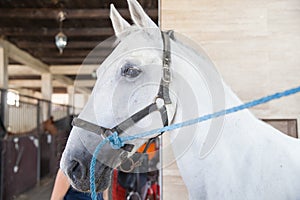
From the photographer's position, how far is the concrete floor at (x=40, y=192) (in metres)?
4.56

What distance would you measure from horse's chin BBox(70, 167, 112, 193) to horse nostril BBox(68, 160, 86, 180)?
0.5 inches

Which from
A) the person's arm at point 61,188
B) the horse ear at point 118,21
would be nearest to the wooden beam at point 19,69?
the person's arm at point 61,188

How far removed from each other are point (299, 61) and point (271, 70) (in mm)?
158

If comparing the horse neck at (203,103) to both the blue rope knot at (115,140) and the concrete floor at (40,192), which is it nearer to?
the blue rope knot at (115,140)

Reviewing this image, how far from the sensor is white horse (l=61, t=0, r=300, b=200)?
38.6 inches

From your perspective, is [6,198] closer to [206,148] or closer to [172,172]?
[172,172]

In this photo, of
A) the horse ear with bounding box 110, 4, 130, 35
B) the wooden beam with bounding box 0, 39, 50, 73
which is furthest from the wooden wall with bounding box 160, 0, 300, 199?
the wooden beam with bounding box 0, 39, 50, 73

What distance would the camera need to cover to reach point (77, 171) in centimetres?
103

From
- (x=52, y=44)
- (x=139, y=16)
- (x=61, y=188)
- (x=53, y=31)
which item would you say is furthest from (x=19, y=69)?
(x=139, y=16)

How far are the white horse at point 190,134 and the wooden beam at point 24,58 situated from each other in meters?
4.90

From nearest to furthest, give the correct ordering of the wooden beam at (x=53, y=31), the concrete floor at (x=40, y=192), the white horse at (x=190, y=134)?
the white horse at (x=190, y=134), the concrete floor at (x=40, y=192), the wooden beam at (x=53, y=31)

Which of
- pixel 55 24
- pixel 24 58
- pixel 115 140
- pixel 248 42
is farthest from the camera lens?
pixel 24 58

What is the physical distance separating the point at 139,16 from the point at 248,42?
97 cm

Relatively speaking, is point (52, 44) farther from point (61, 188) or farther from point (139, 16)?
point (139, 16)
